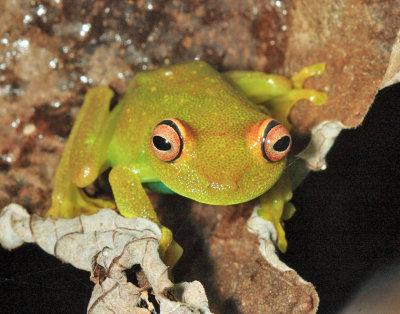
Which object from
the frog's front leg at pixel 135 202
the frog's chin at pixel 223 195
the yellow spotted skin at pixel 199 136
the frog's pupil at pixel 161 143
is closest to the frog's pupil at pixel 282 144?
the yellow spotted skin at pixel 199 136

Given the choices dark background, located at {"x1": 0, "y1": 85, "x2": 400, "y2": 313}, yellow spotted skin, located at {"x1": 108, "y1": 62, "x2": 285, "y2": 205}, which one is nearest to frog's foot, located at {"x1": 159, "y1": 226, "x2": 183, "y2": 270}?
yellow spotted skin, located at {"x1": 108, "y1": 62, "x2": 285, "y2": 205}

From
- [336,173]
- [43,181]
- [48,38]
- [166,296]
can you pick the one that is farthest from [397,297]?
[48,38]

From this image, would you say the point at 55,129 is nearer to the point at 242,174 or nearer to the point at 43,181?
the point at 43,181

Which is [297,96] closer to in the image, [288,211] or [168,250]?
[288,211]

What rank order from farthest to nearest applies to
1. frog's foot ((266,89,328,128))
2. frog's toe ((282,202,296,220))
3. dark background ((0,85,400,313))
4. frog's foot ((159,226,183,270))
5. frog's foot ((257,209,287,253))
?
frog's foot ((266,89,328,128)) < frog's toe ((282,202,296,220)) < frog's foot ((257,209,287,253)) < frog's foot ((159,226,183,270)) < dark background ((0,85,400,313))

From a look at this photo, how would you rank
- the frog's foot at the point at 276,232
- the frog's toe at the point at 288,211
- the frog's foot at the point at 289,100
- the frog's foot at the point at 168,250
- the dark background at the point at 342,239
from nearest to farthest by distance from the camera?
the dark background at the point at 342,239 < the frog's foot at the point at 168,250 < the frog's foot at the point at 276,232 < the frog's toe at the point at 288,211 < the frog's foot at the point at 289,100

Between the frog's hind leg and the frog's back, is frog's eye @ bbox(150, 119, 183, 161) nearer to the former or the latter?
the frog's back

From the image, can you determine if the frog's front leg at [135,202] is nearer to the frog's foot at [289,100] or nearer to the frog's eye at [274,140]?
the frog's eye at [274,140]
